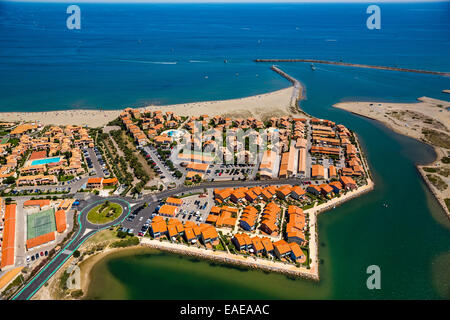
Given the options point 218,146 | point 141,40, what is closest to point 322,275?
point 218,146

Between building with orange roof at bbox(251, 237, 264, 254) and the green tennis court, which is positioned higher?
the green tennis court

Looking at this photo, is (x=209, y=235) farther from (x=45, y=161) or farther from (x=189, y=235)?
(x=45, y=161)

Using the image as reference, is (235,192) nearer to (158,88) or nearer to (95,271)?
(95,271)

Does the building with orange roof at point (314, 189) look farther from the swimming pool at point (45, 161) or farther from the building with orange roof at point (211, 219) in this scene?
the swimming pool at point (45, 161)

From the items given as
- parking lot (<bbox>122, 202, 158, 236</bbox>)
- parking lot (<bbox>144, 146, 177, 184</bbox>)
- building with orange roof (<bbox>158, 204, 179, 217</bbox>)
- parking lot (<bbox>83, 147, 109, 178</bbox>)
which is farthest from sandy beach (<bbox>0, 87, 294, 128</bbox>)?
building with orange roof (<bbox>158, 204, 179, 217</bbox>)

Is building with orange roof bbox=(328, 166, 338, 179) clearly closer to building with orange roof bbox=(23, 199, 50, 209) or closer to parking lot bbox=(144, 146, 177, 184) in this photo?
parking lot bbox=(144, 146, 177, 184)

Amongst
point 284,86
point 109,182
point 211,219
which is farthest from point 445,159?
point 109,182

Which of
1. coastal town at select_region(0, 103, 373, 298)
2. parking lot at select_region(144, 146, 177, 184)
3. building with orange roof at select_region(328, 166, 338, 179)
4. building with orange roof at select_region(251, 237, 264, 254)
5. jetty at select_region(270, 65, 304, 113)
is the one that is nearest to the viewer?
building with orange roof at select_region(251, 237, 264, 254)

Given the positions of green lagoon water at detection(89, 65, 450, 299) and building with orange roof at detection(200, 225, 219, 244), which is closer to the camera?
green lagoon water at detection(89, 65, 450, 299)
